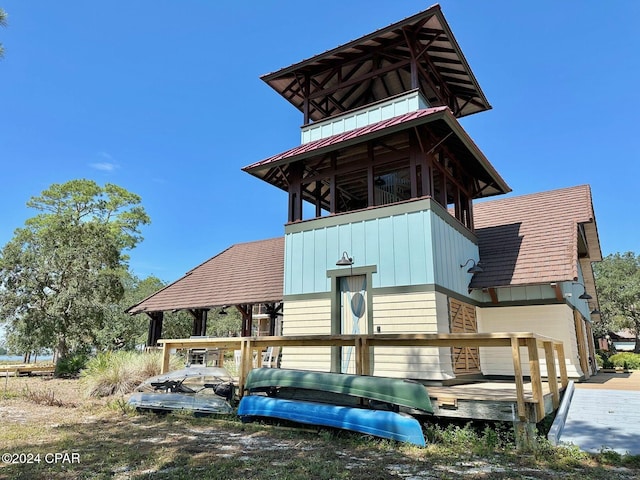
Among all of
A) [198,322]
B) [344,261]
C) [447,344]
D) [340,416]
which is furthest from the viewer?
[198,322]

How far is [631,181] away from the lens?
124ft

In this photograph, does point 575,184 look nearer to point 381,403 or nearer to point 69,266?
point 381,403

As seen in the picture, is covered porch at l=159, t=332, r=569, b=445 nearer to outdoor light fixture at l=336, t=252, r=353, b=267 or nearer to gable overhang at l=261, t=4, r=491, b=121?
outdoor light fixture at l=336, t=252, r=353, b=267

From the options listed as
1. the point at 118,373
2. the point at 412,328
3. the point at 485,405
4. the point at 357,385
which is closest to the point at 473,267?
the point at 412,328

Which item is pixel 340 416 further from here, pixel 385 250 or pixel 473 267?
pixel 473 267

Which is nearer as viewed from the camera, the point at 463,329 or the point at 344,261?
the point at 344,261

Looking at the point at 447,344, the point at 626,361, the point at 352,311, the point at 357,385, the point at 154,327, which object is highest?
the point at 352,311

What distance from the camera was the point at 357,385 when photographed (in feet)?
20.3

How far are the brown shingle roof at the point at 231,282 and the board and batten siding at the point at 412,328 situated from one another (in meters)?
4.85

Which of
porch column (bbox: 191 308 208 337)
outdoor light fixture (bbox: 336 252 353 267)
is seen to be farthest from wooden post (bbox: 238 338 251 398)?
porch column (bbox: 191 308 208 337)

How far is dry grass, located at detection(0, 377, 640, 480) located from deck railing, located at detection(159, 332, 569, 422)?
0.92m

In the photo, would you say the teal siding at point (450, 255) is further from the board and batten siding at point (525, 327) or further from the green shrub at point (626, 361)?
the green shrub at point (626, 361)

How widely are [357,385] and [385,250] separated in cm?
387

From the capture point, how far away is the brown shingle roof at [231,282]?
47.9 ft
